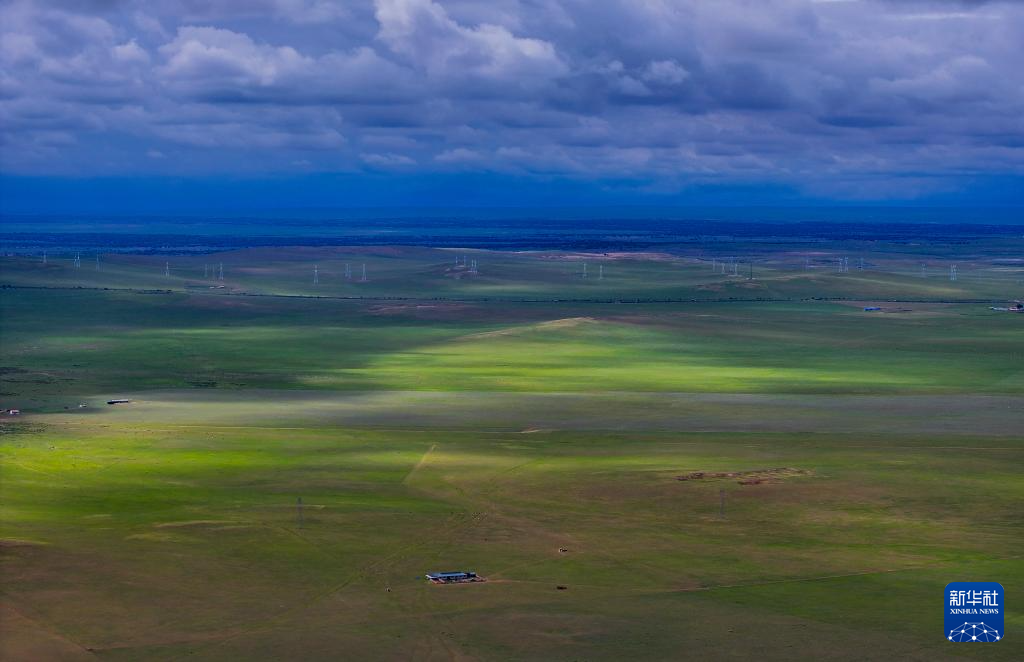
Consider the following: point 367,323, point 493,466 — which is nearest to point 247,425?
point 493,466

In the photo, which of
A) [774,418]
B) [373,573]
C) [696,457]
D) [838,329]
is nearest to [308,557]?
[373,573]

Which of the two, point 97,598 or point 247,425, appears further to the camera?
point 247,425

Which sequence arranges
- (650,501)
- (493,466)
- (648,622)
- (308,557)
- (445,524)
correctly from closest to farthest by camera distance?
(648,622) → (308,557) → (445,524) → (650,501) → (493,466)

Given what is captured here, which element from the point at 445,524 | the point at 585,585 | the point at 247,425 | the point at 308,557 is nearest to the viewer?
the point at 585,585

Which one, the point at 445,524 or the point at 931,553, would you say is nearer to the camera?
the point at 931,553

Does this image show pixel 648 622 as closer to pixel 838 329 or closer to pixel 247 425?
pixel 247 425

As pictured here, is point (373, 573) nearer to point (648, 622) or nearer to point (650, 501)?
point (648, 622)
